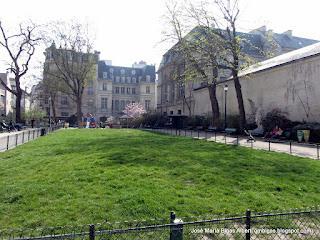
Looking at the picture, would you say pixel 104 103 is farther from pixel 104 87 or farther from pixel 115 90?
pixel 115 90

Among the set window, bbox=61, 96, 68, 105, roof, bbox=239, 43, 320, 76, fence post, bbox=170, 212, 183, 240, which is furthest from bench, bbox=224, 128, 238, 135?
window, bbox=61, 96, 68, 105

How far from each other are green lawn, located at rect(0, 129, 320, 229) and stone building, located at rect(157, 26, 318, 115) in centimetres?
3142

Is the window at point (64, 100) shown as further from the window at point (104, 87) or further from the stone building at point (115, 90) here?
the window at point (104, 87)

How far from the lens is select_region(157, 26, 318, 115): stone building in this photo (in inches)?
1803

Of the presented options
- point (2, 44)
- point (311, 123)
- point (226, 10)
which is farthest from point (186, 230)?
Answer: point (2, 44)

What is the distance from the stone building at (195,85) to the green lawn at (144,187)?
31.4 m

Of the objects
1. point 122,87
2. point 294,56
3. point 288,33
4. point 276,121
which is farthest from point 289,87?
point 122,87

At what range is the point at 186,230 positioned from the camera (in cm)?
537

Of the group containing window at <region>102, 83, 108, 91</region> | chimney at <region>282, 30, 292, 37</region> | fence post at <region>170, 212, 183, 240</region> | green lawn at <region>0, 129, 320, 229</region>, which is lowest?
green lawn at <region>0, 129, 320, 229</region>

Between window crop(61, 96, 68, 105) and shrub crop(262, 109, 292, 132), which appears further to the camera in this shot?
window crop(61, 96, 68, 105)

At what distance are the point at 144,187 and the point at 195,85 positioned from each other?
43.5 meters

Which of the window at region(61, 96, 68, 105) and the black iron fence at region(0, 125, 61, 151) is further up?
the window at region(61, 96, 68, 105)

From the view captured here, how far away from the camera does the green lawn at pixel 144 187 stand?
20.8 ft

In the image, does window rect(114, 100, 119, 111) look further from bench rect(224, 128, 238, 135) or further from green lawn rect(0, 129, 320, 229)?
green lawn rect(0, 129, 320, 229)
